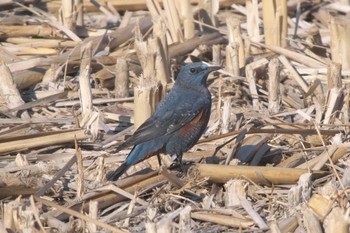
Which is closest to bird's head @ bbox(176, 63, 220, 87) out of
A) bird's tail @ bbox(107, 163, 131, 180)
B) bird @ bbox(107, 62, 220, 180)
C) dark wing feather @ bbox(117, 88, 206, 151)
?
bird @ bbox(107, 62, 220, 180)

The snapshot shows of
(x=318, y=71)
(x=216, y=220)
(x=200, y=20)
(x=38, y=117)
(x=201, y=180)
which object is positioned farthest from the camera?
(x=200, y=20)

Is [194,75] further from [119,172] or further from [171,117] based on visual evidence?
[119,172]

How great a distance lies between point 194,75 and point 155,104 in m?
0.39

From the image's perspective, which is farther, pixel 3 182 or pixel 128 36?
pixel 128 36

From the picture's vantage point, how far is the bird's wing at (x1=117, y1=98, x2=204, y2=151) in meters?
7.95

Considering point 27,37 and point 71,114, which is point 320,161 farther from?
point 27,37

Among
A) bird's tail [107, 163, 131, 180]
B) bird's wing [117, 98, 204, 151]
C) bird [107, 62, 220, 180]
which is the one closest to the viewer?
bird's tail [107, 163, 131, 180]

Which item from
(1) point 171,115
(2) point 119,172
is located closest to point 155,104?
(1) point 171,115

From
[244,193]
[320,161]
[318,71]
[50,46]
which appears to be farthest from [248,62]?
[244,193]

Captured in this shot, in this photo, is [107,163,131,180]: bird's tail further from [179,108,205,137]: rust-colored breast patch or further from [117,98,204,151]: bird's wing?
[179,108,205,137]: rust-colored breast patch

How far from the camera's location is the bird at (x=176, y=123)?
7.80 meters

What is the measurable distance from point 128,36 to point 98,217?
12.3 ft

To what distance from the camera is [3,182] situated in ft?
23.5

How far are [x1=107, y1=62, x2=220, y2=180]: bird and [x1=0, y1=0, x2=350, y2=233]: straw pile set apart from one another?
0.18 m
